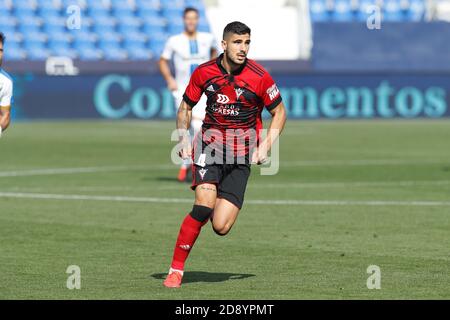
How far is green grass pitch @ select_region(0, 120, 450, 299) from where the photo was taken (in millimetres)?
9375

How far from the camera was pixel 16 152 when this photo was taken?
24.0 metres

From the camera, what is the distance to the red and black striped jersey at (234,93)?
32.1 ft

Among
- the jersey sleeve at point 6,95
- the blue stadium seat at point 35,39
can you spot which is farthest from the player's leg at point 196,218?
the blue stadium seat at point 35,39

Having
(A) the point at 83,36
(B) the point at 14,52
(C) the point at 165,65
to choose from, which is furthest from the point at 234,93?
(A) the point at 83,36

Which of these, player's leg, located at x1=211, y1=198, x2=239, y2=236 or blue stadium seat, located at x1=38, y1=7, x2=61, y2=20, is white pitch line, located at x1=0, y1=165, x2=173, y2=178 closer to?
player's leg, located at x1=211, y1=198, x2=239, y2=236

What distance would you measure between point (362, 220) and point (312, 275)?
4.03 m

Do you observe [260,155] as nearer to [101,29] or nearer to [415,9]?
[101,29]

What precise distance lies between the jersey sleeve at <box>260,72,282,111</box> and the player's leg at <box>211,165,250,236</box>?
531mm

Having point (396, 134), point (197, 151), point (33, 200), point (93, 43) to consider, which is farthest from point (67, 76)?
point (197, 151)

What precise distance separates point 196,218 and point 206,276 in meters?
0.52

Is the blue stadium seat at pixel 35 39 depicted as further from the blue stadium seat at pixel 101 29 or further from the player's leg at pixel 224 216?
the player's leg at pixel 224 216

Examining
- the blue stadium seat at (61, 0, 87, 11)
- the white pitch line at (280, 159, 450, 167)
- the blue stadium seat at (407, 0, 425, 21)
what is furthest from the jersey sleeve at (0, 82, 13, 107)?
the blue stadium seat at (407, 0, 425, 21)

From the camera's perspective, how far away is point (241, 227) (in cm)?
1327

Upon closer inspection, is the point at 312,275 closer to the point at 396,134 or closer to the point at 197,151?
the point at 197,151
